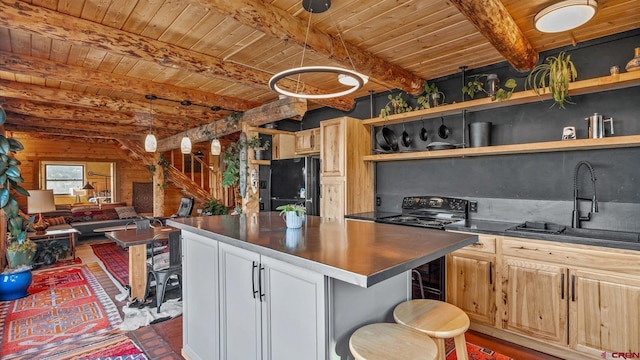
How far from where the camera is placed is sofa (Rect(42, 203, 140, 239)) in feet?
22.1

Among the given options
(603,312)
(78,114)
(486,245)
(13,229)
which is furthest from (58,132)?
(603,312)

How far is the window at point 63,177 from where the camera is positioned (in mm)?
8023

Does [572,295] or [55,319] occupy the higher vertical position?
[572,295]

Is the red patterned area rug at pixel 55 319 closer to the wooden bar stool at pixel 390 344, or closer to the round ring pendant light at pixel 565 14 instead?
the wooden bar stool at pixel 390 344

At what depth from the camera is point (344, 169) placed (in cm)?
379

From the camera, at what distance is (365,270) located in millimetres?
1140

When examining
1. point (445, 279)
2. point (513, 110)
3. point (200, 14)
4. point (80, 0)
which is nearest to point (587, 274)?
point (445, 279)

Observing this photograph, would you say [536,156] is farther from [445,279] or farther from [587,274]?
[445,279]

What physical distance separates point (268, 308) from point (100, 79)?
3.25 m

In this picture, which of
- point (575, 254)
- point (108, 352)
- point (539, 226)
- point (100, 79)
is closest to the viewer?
point (575, 254)

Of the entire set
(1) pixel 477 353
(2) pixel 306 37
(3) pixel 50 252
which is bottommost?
(1) pixel 477 353

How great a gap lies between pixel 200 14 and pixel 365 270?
2148 mm

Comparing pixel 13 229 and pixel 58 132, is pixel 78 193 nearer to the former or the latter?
pixel 58 132

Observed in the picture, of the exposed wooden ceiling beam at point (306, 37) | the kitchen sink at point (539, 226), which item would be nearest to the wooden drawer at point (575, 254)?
the kitchen sink at point (539, 226)
